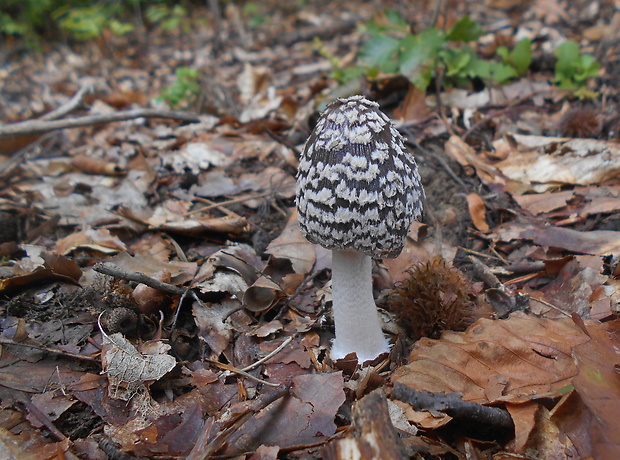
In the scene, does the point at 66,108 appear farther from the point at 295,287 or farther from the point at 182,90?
the point at 295,287

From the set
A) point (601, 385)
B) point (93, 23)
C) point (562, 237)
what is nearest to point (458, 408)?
point (601, 385)

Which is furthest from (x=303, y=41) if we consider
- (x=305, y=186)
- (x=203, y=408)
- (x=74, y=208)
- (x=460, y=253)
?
(x=203, y=408)

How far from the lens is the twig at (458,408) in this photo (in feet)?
7.14

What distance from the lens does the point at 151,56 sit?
424 inches

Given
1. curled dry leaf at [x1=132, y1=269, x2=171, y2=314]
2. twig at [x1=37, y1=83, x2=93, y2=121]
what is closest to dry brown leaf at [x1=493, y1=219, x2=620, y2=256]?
curled dry leaf at [x1=132, y1=269, x2=171, y2=314]

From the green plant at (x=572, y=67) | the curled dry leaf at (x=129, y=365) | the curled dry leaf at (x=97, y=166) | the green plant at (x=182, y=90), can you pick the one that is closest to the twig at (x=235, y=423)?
the curled dry leaf at (x=129, y=365)

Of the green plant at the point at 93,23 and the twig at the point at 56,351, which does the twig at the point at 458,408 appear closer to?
the twig at the point at 56,351

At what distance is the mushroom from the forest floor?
0.72 metres

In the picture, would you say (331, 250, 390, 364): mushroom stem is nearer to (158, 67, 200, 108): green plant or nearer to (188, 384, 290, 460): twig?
(188, 384, 290, 460): twig

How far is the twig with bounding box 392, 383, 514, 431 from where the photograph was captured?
2.18 meters

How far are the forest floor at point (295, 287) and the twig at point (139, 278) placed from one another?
0.05ft

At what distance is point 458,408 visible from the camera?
2176 millimetres

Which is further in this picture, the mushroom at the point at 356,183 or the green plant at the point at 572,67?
the green plant at the point at 572,67

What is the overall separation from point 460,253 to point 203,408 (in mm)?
2395
